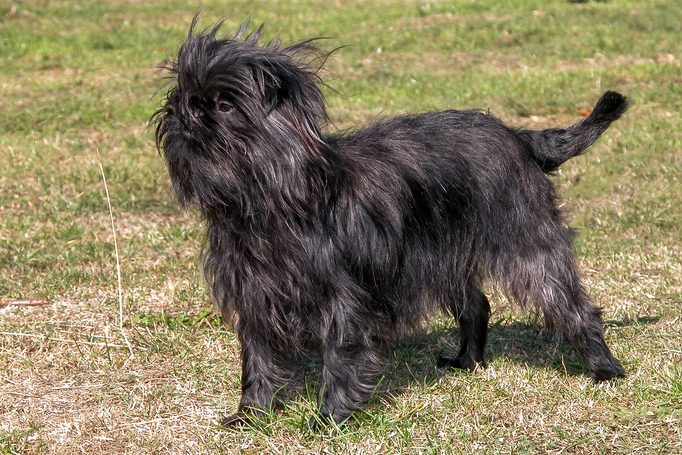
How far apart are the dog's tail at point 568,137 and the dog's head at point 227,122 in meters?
1.63

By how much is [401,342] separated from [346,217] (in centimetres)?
162

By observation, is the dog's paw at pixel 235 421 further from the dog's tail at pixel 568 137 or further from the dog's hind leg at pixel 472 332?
the dog's tail at pixel 568 137

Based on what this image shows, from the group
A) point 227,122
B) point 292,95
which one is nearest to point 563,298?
point 292,95

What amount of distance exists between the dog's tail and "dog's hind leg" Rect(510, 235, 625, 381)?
454 mm

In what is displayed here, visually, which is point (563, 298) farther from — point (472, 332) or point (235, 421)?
point (235, 421)

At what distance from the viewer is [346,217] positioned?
4586 mm

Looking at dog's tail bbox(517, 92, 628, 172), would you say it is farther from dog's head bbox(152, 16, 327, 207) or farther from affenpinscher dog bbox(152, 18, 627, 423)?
dog's head bbox(152, 16, 327, 207)

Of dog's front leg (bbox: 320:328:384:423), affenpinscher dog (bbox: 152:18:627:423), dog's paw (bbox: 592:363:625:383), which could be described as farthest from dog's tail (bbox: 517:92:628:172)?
dog's front leg (bbox: 320:328:384:423)

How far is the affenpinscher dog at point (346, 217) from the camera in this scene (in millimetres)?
4145

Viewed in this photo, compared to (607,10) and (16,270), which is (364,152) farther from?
(607,10)

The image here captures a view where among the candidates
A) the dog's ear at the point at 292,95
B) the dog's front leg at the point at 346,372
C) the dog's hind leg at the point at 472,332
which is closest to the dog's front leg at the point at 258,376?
the dog's front leg at the point at 346,372

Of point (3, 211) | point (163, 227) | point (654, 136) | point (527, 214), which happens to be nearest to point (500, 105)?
point (654, 136)

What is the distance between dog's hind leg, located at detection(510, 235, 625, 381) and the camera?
513 centimetres

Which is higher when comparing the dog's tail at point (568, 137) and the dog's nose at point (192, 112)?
the dog's nose at point (192, 112)
